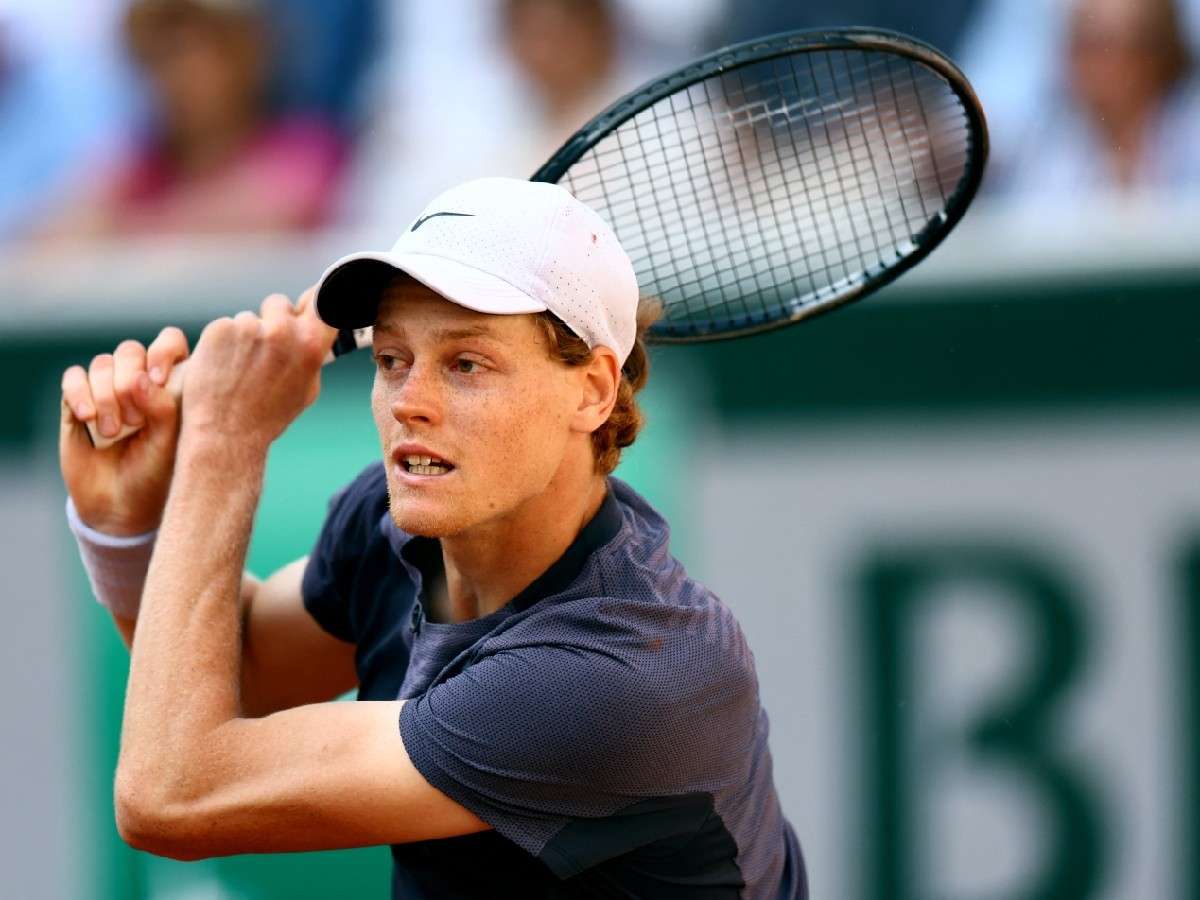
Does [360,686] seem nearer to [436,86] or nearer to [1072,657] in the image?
[1072,657]

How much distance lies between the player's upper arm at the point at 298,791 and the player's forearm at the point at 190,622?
2 centimetres

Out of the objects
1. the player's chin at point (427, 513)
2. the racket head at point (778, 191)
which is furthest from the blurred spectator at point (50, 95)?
the player's chin at point (427, 513)

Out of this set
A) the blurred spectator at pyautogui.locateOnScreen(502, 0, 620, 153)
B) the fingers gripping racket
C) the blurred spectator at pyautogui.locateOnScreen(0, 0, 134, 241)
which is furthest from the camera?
the blurred spectator at pyautogui.locateOnScreen(0, 0, 134, 241)

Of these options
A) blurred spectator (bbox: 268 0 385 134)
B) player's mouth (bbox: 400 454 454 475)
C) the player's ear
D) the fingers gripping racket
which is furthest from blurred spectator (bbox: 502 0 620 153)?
player's mouth (bbox: 400 454 454 475)

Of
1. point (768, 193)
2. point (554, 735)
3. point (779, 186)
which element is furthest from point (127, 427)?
point (779, 186)

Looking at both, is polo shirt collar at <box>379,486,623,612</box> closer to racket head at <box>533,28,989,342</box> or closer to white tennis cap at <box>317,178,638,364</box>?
white tennis cap at <box>317,178,638,364</box>

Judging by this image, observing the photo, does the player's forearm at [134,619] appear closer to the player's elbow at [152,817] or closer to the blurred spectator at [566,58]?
the player's elbow at [152,817]

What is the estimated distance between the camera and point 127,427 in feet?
8.57

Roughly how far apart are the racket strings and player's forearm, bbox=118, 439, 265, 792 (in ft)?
2.38

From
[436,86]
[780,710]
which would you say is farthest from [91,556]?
[436,86]

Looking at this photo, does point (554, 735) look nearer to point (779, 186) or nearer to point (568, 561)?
point (568, 561)

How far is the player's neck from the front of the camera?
2.31 meters

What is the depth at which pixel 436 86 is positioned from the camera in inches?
221

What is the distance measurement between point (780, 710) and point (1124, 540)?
939 mm
